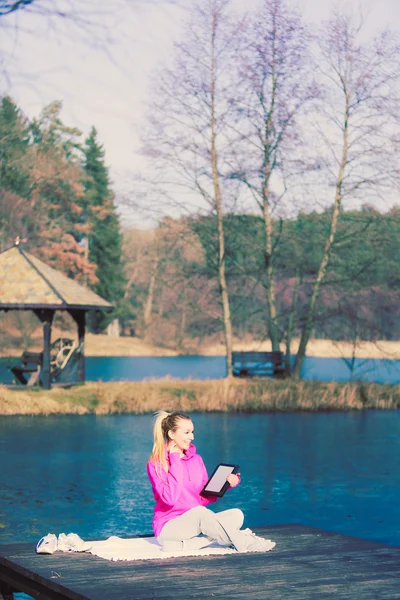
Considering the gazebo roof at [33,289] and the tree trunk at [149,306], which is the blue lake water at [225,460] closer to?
the gazebo roof at [33,289]

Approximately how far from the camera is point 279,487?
18.5m

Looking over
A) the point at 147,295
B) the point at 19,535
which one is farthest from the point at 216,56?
the point at 147,295

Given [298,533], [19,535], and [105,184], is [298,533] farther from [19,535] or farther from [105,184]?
[105,184]

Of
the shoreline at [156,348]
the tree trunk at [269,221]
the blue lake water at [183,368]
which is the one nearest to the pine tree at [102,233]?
the shoreline at [156,348]

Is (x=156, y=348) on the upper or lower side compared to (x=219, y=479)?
upper

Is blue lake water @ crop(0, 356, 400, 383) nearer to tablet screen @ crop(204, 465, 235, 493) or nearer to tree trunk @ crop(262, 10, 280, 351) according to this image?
tree trunk @ crop(262, 10, 280, 351)

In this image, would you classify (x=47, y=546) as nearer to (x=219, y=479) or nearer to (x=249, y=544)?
(x=219, y=479)

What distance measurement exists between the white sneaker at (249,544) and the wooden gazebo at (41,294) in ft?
71.8

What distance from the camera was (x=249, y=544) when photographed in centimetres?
815

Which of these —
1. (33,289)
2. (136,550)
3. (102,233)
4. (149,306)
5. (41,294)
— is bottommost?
(136,550)

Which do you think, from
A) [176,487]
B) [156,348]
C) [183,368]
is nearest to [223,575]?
[176,487]

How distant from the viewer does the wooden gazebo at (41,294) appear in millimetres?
29688

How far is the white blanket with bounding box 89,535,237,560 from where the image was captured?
7879 mm

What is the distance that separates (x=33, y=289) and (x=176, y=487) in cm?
2253
